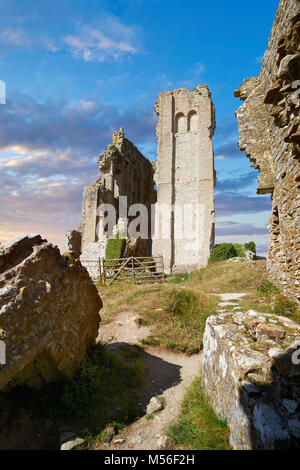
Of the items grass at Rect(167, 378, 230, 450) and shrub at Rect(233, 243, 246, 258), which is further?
shrub at Rect(233, 243, 246, 258)

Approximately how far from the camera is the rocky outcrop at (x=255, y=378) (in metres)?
1.95

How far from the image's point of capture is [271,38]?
7750 mm

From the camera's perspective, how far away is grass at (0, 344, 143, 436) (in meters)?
3.19

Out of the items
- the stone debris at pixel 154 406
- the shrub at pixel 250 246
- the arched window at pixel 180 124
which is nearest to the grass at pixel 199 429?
the stone debris at pixel 154 406

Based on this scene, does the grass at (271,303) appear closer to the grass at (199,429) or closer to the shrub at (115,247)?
the grass at (199,429)

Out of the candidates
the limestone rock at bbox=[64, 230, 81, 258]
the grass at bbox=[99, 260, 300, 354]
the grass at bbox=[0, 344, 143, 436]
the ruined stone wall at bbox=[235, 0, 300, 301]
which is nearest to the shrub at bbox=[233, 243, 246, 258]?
the grass at bbox=[99, 260, 300, 354]

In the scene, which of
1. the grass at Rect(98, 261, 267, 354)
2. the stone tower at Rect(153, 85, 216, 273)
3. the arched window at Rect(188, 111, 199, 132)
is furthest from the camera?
the arched window at Rect(188, 111, 199, 132)

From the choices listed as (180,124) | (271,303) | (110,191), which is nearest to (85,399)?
(271,303)

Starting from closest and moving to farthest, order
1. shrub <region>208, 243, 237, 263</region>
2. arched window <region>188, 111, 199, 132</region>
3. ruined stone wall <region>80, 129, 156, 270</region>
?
shrub <region>208, 243, 237, 263</region>, arched window <region>188, 111, 199, 132</region>, ruined stone wall <region>80, 129, 156, 270</region>

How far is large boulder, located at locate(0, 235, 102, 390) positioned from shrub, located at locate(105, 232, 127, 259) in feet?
50.4

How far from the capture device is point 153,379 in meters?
4.38

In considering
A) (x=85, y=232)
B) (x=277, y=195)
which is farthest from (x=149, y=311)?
(x=85, y=232)

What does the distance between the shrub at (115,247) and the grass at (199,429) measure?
16359 mm

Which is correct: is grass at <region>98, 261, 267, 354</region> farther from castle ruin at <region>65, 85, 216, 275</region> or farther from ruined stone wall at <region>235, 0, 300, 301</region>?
castle ruin at <region>65, 85, 216, 275</region>
